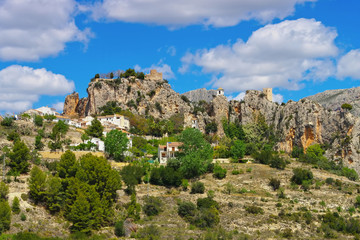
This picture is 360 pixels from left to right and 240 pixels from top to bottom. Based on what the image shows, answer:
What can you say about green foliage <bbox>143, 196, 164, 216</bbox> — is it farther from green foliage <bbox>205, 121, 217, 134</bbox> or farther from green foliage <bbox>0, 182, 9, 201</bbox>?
green foliage <bbox>205, 121, 217, 134</bbox>

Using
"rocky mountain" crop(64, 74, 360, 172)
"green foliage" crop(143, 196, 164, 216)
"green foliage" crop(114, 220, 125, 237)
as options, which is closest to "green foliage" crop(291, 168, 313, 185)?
"green foliage" crop(143, 196, 164, 216)

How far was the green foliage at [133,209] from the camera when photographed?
2000 inches

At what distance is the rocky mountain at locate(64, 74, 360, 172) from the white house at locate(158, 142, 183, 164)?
31953 mm

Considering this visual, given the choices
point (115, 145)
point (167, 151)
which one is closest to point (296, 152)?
point (167, 151)

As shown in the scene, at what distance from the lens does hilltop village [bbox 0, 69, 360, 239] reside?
47500 millimetres

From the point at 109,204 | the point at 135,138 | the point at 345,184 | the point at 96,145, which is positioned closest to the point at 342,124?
the point at 345,184

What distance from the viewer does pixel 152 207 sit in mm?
52688

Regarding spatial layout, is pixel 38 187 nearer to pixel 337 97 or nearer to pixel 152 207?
pixel 152 207

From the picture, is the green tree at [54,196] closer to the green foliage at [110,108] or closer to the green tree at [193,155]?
the green tree at [193,155]

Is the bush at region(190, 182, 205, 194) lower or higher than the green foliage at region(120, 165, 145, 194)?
lower

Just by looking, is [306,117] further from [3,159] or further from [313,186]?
[3,159]

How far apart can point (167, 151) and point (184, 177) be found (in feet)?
36.4

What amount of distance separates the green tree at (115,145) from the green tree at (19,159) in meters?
17.1

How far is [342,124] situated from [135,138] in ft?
153
